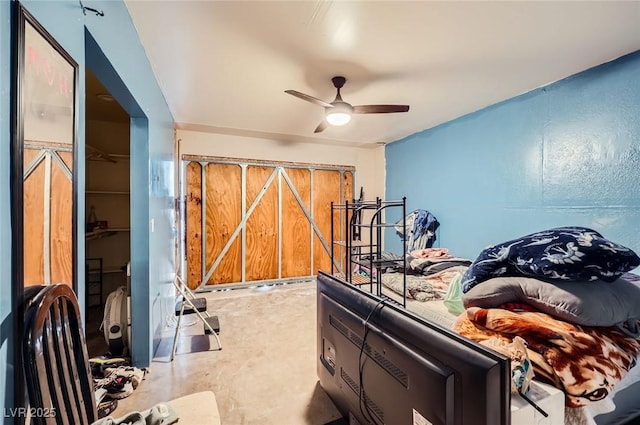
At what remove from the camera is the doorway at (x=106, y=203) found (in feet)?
12.0

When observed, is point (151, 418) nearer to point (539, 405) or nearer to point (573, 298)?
point (539, 405)

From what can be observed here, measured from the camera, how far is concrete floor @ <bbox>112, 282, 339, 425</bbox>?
5.68 feet

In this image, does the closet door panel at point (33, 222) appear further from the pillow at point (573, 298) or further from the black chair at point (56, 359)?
the pillow at point (573, 298)

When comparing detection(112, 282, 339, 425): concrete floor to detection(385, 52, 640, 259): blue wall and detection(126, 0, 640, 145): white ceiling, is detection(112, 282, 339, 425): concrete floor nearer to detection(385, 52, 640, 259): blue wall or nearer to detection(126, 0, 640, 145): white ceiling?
detection(126, 0, 640, 145): white ceiling

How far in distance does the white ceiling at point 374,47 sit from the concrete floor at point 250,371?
2258 millimetres

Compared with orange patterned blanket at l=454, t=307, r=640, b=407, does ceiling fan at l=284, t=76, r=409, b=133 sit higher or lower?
higher

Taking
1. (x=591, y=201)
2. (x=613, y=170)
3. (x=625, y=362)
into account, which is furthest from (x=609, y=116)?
(x=625, y=362)

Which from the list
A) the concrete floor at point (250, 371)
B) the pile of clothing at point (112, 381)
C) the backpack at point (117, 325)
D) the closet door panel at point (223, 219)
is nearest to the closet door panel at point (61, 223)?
the concrete floor at point (250, 371)

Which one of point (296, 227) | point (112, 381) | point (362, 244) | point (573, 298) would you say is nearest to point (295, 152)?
point (296, 227)

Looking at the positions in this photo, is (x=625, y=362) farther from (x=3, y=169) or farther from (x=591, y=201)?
(x=3, y=169)

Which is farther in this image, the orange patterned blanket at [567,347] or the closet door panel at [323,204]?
the closet door panel at [323,204]

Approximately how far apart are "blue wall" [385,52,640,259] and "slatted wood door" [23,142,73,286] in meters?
3.57

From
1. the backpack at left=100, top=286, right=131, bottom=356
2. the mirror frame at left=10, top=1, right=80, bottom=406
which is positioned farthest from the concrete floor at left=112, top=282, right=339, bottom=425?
the mirror frame at left=10, top=1, right=80, bottom=406

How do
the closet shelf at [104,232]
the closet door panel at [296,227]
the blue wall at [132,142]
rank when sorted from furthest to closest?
the closet door panel at [296,227], the closet shelf at [104,232], the blue wall at [132,142]
